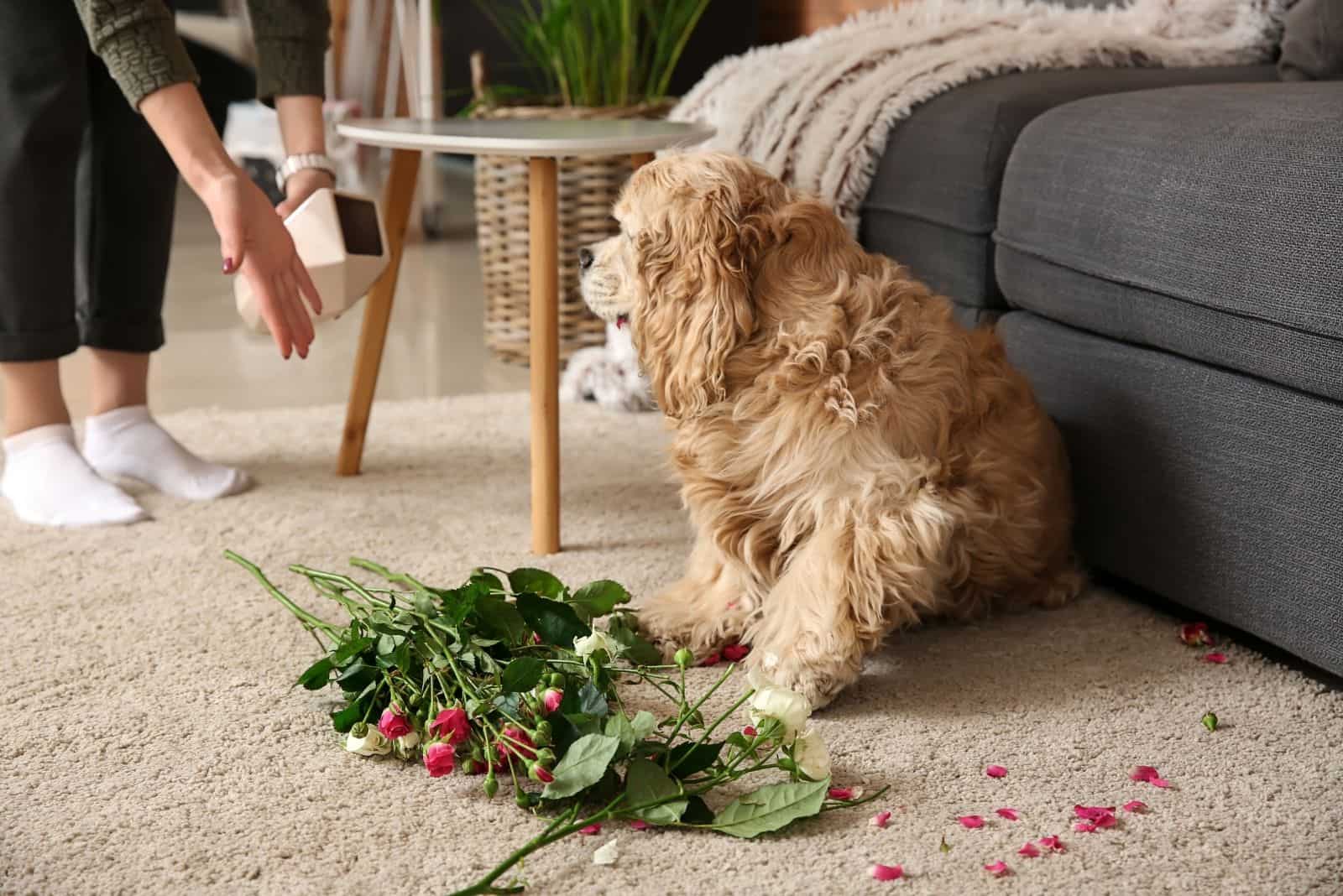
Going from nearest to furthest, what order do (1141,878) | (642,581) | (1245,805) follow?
(1141,878), (1245,805), (642,581)

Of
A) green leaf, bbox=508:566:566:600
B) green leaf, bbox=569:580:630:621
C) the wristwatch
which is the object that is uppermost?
the wristwatch

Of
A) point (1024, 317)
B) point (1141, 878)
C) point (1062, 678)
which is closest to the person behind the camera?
point (1141, 878)

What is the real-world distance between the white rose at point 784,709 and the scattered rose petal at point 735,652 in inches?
13.9

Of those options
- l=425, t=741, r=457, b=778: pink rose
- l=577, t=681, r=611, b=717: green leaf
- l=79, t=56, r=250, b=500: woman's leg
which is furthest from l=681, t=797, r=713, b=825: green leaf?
l=79, t=56, r=250, b=500: woman's leg

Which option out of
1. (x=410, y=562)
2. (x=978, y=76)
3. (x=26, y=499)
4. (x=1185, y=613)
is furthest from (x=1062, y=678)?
(x=26, y=499)

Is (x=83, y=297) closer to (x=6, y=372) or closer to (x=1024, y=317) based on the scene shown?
(x=6, y=372)

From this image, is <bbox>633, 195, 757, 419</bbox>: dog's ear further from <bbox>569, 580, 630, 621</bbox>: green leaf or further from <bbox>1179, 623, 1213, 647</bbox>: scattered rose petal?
<bbox>1179, 623, 1213, 647</bbox>: scattered rose petal

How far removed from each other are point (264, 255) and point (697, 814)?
0.89m

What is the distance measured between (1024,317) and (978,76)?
532 mm

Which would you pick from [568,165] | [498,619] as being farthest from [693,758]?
[568,165]

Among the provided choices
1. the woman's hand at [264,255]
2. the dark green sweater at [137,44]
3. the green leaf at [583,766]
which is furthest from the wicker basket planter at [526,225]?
the green leaf at [583,766]

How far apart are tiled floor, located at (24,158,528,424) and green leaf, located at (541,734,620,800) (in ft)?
4.50

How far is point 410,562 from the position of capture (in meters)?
1.88

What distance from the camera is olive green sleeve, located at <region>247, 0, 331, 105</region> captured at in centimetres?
204
